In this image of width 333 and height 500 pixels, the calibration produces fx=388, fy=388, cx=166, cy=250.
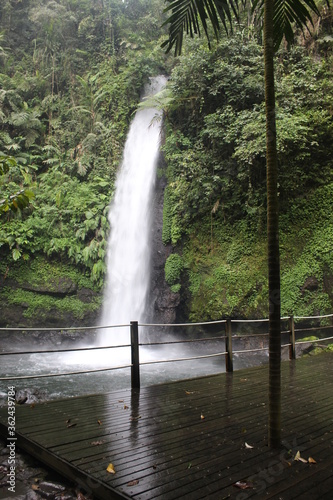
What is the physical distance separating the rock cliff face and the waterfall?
0.71ft

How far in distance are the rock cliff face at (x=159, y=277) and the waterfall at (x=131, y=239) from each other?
0.71 ft

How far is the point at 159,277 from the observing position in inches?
500

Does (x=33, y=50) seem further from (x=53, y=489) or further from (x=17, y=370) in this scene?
(x=53, y=489)

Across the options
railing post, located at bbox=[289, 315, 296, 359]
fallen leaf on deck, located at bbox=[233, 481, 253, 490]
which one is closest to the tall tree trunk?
fallen leaf on deck, located at bbox=[233, 481, 253, 490]

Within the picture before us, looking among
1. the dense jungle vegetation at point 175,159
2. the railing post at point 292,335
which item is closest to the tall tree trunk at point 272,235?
the railing post at point 292,335

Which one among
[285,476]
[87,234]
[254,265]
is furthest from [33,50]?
[285,476]

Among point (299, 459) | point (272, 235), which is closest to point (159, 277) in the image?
point (272, 235)

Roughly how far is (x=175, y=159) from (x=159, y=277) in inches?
151

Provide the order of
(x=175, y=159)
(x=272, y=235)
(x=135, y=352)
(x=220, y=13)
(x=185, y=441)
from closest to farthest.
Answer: (x=272, y=235) → (x=185, y=441) → (x=220, y=13) → (x=135, y=352) → (x=175, y=159)

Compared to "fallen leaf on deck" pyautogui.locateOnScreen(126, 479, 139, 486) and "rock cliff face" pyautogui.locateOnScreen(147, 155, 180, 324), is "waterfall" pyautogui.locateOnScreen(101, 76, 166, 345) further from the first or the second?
"fallen leaf on deck" pyautogui.locateOnScreen(126, 479, 139, 486)

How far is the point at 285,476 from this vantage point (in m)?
2.63

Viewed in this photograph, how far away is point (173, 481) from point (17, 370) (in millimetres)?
8011

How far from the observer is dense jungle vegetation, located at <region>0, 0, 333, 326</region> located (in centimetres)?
1038

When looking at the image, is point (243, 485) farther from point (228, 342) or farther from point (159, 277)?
point (159, 277)
